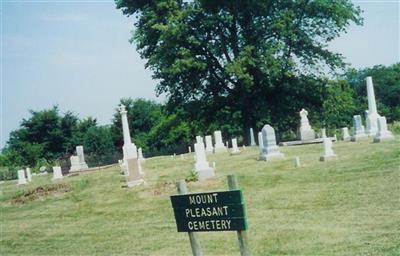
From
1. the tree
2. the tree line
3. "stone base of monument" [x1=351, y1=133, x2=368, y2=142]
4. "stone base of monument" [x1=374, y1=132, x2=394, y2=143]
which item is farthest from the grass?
the tree

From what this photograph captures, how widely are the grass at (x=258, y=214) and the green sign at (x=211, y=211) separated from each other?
302cm

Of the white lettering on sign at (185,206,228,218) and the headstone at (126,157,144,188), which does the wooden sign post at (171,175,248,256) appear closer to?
the white lettering on sign at (185,206,228,218)

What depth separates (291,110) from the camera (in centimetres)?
3906

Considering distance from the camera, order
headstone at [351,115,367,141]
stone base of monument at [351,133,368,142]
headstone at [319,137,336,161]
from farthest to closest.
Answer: headstone at [351,115,367,141], stone base of monument at [351,133,368,142], headstone at [319,137,336,161]

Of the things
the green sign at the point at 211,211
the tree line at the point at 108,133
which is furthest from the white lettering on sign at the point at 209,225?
the tree line at the point at 108,133

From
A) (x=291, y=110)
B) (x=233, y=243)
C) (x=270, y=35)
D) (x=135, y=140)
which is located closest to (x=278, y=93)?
(x=291, y=110)

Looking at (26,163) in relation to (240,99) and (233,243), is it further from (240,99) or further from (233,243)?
(233,243)

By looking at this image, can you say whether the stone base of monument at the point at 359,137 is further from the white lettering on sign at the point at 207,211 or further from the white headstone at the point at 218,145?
the white lettering on sign at the point at 207,211

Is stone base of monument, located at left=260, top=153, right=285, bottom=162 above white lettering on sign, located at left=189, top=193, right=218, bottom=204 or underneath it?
underneath

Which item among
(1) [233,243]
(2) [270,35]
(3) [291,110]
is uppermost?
(2) [270,35]

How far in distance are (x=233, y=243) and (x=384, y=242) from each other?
3.05 metres

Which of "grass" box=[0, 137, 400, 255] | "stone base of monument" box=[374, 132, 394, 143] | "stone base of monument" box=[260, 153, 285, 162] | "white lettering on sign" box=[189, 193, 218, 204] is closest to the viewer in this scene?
"white lettering on sign" box=[189, 193, 218, 204]

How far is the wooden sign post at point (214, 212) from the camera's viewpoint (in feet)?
18.5

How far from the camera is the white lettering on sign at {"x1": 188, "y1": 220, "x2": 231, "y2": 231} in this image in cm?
573
